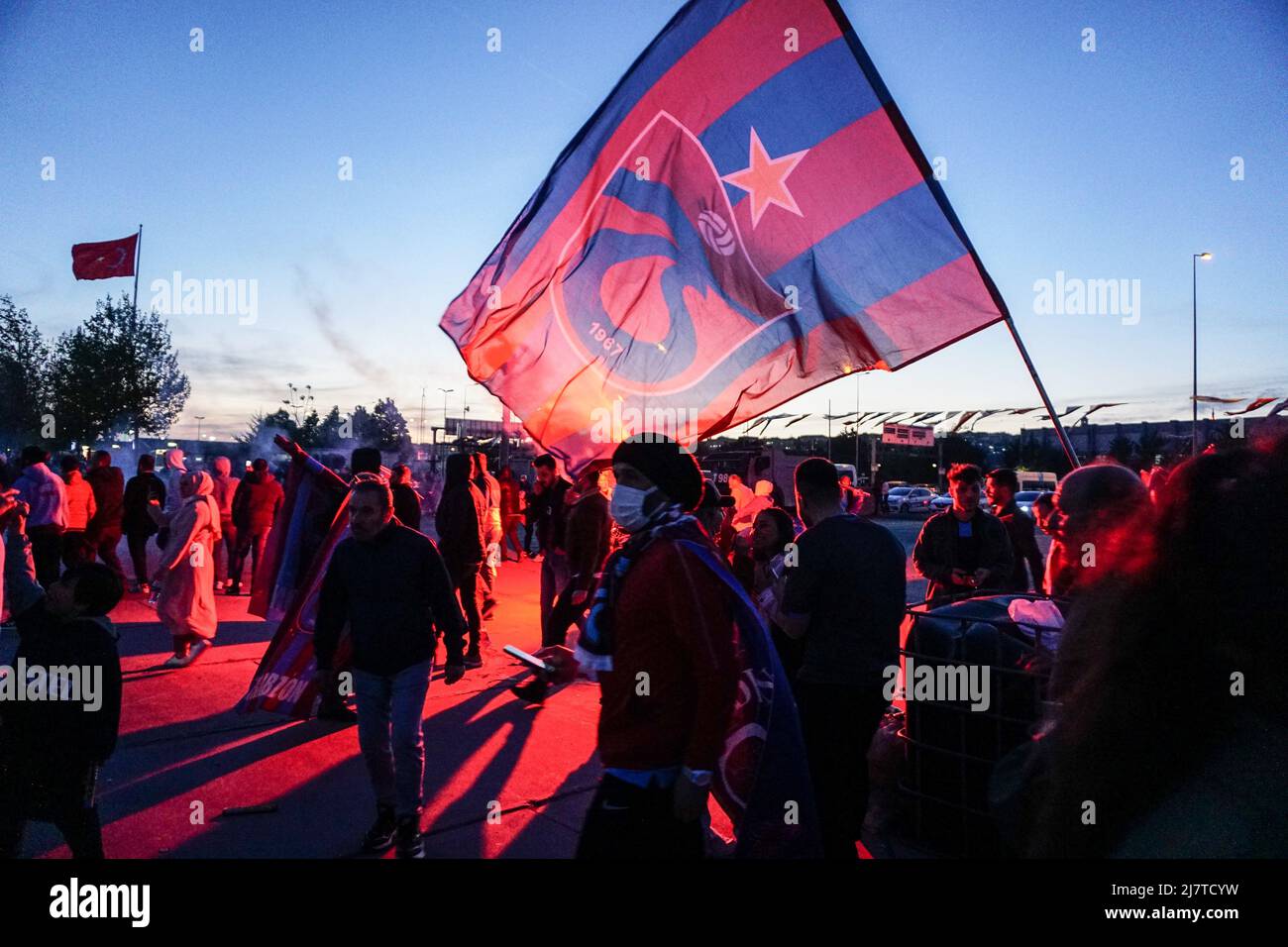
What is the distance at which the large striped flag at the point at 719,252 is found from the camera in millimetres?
4074

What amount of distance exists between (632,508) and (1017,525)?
481cm

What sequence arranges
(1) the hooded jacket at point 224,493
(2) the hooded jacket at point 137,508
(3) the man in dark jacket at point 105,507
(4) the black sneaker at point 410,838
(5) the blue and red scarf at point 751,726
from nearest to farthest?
(5) the blue and red scarf at point 751,726
(4) the black sneaker at point 410,838
(3) the man in dark jacket at point 105,507
(2) the hooded jacket at point 137,508
(1) the hooded jacket at point 224,493

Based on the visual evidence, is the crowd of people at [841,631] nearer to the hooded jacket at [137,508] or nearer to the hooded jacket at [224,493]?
the hooded jacket at [137,508]

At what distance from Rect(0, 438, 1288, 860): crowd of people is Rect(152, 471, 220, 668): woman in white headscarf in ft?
4.41

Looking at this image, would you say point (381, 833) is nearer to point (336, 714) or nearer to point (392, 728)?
point (392, 728)

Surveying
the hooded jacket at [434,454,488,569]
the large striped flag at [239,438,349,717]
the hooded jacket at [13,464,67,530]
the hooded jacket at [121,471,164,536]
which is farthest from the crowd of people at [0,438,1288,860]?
the hooded jacket at [121,471,164,536]

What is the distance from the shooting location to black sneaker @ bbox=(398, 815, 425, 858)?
4.05 meters

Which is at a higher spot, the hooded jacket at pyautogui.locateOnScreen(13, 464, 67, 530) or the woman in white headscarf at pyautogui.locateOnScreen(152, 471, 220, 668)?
the hooded jacket at pyautogui.locateOnScreen(13, 464, 67, 530)

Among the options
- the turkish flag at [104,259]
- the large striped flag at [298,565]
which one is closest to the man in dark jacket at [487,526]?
the large striped flag at [298,565]

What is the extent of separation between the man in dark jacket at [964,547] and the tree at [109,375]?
40725mm

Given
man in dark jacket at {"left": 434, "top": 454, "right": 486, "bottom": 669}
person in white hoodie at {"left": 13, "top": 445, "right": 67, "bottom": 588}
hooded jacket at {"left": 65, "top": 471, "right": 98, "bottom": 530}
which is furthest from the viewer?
hooded jacket at {"left": 65, "top": 471, "right": 98, "bottom": 530}

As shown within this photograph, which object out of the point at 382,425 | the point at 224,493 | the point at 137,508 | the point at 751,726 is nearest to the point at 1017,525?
the point at 751,726
